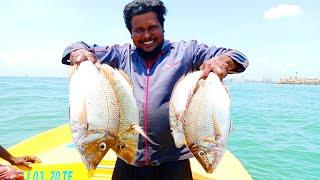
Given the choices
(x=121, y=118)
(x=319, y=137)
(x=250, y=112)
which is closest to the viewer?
(x=121, y=118)

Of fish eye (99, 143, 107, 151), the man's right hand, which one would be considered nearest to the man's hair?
the man's right hand

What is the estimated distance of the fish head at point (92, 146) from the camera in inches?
82.4

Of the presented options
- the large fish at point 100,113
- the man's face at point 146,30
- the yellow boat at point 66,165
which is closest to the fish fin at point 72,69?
the large fish at point 100,113

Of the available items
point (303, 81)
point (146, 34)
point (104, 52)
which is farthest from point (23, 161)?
point (303, 81)

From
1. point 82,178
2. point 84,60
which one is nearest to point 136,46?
point 84,60

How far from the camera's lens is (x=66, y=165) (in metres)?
4.43

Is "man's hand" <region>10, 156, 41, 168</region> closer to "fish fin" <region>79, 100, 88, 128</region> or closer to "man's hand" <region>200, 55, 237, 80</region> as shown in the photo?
"fish fin" <region>79, 100, 88, 128</region>

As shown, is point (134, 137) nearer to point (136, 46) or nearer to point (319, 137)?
point (136, 46)

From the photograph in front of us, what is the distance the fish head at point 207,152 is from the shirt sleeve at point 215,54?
55 centimetres

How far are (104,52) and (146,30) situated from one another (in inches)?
13.6

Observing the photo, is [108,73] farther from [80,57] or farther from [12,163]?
[12,163]

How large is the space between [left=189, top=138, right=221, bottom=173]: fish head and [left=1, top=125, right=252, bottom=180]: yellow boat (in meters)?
2.31

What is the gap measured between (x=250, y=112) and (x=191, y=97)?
23.1 meters

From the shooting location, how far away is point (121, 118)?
2.25 m
